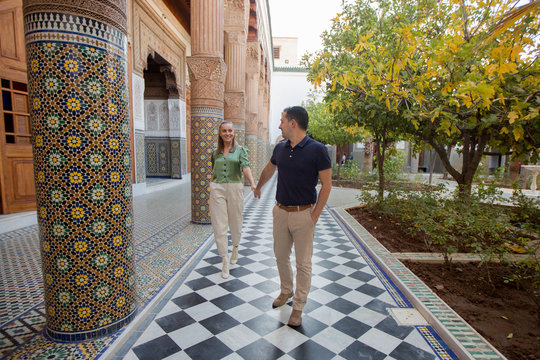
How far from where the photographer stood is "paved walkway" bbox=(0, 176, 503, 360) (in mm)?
1848

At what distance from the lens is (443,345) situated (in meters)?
1.93

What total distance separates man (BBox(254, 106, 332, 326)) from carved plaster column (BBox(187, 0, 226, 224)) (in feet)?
9.57

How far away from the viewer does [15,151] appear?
15.2ft

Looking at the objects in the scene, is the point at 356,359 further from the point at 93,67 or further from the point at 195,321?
→ the point at 93,67

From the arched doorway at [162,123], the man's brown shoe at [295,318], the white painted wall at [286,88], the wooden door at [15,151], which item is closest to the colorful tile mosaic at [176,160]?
the arched doorway at [162,123]

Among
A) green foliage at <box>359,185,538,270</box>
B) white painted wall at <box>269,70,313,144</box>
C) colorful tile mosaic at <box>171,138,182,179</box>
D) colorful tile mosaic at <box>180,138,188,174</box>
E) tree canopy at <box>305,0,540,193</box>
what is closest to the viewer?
tree canopy at <box>305,0,540,193</box>

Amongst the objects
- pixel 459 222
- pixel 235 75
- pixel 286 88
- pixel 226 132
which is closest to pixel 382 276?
pixel 459 222

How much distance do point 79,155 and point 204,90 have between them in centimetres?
338

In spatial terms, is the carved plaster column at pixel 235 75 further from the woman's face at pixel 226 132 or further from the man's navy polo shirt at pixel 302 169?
the man's navy polo shirt at pixel 302 169

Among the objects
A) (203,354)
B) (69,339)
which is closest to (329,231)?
(203,354)

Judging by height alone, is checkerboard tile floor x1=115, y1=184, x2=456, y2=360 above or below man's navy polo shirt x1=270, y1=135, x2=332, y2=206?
below

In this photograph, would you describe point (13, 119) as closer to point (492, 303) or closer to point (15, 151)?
point (15, 151)

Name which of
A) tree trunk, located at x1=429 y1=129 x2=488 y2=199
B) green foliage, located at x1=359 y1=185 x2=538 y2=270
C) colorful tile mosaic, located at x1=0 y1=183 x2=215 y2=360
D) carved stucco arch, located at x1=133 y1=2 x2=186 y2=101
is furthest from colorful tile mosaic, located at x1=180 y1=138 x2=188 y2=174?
tree trunk, located at x1=429 y1=129 x2=488 y2=199

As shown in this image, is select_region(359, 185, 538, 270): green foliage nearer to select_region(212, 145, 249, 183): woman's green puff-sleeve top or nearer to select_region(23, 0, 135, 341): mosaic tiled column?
select_region(212, 145, 249, 183): woman's green puff-sleeve top
